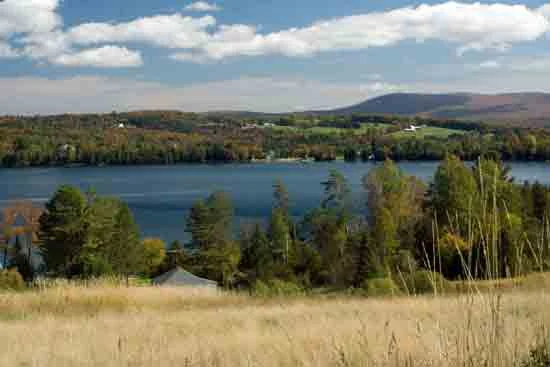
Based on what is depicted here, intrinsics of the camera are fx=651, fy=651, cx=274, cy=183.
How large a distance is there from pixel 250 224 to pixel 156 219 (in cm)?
1060

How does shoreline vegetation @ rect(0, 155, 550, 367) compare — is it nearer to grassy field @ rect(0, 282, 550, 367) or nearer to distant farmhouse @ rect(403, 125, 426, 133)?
grassy field @ rect(0, 282, 550, 367)

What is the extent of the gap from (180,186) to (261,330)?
3209 inches

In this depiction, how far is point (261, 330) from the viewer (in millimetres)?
5496

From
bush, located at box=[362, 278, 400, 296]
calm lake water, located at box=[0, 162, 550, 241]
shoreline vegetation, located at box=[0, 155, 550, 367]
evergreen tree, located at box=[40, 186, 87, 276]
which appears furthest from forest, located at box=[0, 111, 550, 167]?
shoreline vegetation, located at box=[0, 155, 550, 367]

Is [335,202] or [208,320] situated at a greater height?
[208,320]

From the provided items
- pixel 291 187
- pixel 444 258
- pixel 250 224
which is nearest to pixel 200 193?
pixel 291 187

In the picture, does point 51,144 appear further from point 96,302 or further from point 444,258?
point 96,302

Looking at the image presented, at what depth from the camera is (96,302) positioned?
7762 mm

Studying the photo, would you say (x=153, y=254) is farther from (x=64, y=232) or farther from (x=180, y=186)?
(x=180, y=186)

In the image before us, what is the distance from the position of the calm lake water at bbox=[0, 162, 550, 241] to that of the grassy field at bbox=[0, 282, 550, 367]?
41.6 m

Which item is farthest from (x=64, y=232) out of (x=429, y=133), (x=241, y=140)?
(x=241, y=140)

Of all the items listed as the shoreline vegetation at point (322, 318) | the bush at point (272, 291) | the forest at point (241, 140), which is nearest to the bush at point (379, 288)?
the shoreline vegetation at point (322, 318)

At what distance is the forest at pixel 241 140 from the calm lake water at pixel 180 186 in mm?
8412

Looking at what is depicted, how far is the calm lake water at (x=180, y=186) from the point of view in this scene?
59.8 m
